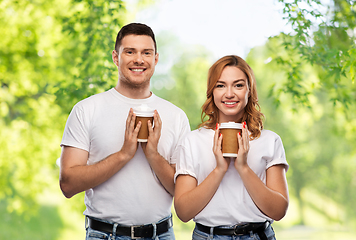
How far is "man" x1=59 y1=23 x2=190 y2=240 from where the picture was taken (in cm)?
247

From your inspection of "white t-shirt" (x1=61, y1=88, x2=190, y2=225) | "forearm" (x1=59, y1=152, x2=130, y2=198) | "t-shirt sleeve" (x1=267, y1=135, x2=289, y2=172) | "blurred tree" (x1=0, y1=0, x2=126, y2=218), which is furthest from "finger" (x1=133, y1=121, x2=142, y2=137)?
"blurred tree" (x1=0, y1=0, x2=126, y2=218)

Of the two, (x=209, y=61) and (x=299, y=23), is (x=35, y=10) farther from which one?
(x=209, y=61)

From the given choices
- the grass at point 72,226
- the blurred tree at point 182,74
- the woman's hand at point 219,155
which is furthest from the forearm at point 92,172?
the grass at point 72,226

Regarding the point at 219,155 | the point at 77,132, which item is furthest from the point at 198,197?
the point at 77,132

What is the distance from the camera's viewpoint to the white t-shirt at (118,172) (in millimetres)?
2545

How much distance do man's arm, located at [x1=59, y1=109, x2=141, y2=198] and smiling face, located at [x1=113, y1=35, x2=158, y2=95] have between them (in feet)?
1.57

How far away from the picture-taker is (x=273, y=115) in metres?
17.3

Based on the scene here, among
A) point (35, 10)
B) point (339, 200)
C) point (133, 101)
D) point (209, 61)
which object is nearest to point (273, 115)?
point (209, 61)

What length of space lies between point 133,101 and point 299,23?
121 inches

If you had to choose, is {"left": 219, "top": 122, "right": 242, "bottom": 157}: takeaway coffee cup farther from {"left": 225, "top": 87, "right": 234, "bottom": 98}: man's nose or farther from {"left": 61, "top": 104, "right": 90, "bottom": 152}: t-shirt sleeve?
{"left": 61, "top": 104, "right": 90, "bottom": 152}: t-shirt sleeve

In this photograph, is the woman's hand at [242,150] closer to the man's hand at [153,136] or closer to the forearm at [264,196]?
the forearm at [264,196]

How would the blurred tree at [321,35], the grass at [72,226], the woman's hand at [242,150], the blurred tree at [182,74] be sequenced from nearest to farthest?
the woman's hand at [242,150]
the blurred tree at [321,35]
the blurred tree at [182,74]
the grass at [72,226]

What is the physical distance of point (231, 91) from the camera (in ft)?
7.80

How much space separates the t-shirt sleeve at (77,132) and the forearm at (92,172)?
0.17m
